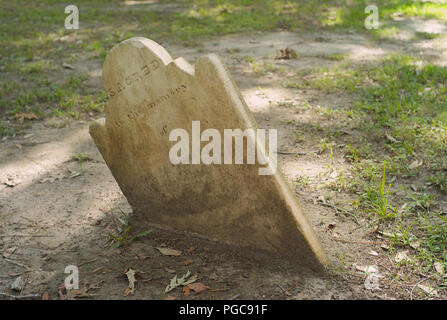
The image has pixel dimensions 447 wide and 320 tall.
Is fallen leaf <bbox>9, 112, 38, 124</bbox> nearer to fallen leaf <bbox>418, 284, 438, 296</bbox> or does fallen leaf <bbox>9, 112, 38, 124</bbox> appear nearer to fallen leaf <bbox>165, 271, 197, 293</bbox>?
fallen leaf <bbox>165, 271, 197, 293</bbox>

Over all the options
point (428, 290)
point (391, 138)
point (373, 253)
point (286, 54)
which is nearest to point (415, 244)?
point (373, 253)

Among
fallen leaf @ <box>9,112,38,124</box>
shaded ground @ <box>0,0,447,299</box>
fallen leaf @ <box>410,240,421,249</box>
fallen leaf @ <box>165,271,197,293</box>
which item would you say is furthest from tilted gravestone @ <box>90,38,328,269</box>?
fallen leaf @ <box>9,112,38,124</box>

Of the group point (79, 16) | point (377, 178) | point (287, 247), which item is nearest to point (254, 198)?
point (287, 247)

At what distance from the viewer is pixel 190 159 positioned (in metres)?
2.44

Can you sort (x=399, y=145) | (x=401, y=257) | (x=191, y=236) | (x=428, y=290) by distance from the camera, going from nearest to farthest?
1. (x=428, y=290)
2. (x=401, y=257)
3. (x=191, y=236)
4. (x=399, y=145)

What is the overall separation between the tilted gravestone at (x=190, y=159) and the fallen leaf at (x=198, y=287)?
0.32m

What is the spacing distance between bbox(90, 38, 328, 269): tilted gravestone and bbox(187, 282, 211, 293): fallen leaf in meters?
0.32

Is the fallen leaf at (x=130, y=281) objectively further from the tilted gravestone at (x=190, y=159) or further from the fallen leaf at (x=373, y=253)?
the fallen leaf at (x=373, y=253)

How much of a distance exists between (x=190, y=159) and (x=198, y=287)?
26.4 inches

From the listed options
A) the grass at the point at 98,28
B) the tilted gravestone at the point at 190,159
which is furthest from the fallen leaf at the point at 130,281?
A: the grass at the point at 98,28

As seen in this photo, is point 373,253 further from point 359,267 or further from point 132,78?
point 132,78

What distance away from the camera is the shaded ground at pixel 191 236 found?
90.7 inches

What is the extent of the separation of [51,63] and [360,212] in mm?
4760
